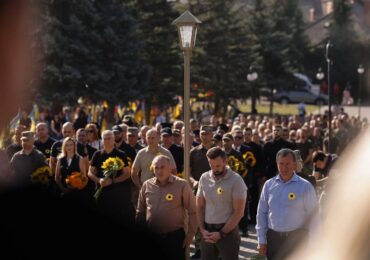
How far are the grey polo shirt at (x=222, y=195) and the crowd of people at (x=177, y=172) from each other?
0.04ft

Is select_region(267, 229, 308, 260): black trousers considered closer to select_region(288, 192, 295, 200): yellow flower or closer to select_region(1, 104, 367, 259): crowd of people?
select_region(1, 104, 367, 259): crowd of people

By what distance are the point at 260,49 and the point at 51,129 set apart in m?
32.6

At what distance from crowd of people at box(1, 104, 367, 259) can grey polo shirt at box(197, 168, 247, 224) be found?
0.01 metres

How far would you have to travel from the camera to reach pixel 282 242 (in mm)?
8016

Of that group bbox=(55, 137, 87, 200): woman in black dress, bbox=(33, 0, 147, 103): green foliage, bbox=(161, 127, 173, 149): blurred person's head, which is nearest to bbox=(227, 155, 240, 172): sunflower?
bbox=(161, 127, 173, 149): blurred person's head

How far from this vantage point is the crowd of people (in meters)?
8.11

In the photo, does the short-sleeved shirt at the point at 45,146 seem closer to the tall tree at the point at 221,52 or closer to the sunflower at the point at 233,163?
the sunflower at the point at 233,163

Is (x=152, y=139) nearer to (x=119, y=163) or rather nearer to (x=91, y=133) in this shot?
(x=119, y=163)

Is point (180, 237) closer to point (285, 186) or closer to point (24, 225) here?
point (285, 186)

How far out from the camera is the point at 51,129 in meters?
22.7

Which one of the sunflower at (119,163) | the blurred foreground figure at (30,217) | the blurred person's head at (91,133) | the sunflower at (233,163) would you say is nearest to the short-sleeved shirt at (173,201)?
the sunflower at (119,163)

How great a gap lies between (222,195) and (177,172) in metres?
4.35

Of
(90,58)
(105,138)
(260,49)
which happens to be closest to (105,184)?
(105,138)

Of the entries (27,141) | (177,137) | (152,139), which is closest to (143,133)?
(177,137)
